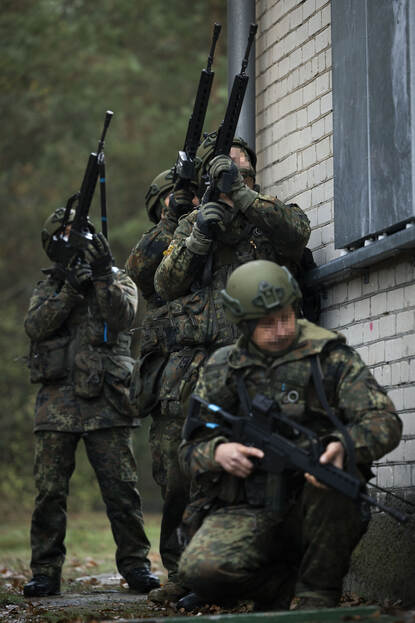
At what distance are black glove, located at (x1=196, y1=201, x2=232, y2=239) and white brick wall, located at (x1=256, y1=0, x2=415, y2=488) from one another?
0.86 metres

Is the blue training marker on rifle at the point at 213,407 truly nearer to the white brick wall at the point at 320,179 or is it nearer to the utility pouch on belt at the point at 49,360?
the white brick wall at the point at 320,179

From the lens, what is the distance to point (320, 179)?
21.4 feet

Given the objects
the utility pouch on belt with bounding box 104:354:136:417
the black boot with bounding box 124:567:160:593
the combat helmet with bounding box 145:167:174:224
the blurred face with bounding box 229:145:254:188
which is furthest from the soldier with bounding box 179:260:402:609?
the utility pouch on belt with bounding box 104:354:136:417

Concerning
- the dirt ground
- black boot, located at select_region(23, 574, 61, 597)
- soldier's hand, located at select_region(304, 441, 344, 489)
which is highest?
soldier's hand, located at select_region(304, 441, 344, 489)

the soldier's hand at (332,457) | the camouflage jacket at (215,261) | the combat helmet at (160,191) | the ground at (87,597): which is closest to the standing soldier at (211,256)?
the camouflage jacket at (215,261)

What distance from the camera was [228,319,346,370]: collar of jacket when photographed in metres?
4.50

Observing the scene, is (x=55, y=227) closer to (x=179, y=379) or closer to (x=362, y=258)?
(x=179, y=379)

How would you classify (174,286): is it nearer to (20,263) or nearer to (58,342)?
(58,342)

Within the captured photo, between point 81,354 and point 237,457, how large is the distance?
3.18 metres

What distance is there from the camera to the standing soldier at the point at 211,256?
18.4 feet

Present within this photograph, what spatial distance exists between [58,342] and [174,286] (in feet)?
6.11

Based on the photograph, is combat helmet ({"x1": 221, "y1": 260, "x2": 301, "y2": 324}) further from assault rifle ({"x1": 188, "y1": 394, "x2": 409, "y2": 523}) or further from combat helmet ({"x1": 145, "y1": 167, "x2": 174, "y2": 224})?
combat helmet ({"x1": 145, "y1": 167, "x2": 174, "y2": 224})

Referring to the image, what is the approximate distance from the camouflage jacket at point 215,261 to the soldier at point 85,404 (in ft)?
4.74

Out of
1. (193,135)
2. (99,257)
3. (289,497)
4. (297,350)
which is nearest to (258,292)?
(297,350)
